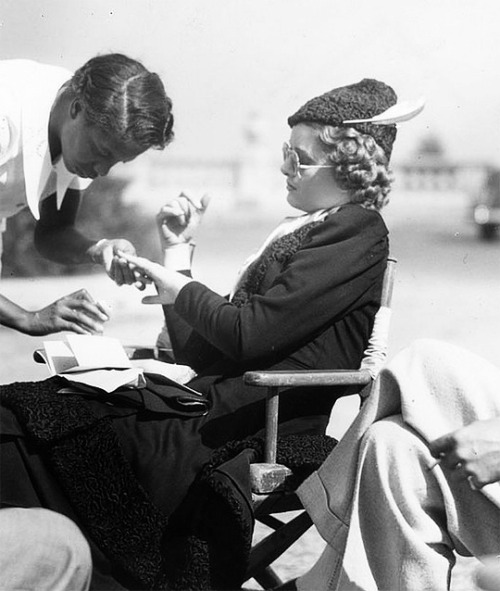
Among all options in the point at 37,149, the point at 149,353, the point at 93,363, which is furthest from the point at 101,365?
the point at 37,149

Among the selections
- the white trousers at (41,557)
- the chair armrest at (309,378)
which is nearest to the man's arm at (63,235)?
the chair armrest at (309,378)

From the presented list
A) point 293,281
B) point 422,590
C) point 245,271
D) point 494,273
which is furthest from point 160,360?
point 422,590

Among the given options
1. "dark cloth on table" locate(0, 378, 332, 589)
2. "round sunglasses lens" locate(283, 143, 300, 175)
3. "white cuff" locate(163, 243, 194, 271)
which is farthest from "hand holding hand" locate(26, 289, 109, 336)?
"round sunglasses lens" locate(283, 143, 300, 175)

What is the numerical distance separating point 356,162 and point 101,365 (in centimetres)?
87

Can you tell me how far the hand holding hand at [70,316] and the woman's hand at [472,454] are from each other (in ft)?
4.53

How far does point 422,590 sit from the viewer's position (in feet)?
7.18

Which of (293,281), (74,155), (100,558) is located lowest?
(100,558)

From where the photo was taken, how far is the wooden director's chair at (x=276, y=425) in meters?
2.78

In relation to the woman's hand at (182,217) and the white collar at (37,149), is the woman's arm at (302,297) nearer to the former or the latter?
the woman's hand at (182,217)

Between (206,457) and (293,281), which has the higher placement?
(293,281)

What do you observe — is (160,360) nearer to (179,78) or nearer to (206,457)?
(206,457)

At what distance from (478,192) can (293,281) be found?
686 mm

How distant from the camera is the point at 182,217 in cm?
340

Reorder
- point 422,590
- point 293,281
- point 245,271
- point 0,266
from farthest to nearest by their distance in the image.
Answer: point 0,266 → point 245,271 → point 293,281 → point 422,590
